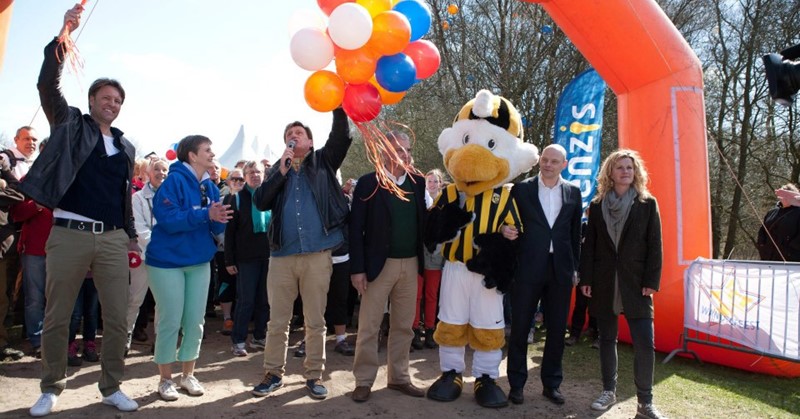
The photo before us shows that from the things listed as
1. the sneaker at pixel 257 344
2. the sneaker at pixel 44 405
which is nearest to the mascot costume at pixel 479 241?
the sneaker at pixel 257 344

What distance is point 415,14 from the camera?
12.8ft

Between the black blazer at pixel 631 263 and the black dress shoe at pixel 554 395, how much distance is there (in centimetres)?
70

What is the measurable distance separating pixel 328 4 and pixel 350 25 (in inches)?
14.6

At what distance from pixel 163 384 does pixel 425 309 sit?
3000 mm

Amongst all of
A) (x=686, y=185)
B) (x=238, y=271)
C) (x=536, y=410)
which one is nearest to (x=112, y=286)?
(x=238, y=271)

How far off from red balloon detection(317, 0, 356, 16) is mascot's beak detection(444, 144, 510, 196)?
1355 millimetres

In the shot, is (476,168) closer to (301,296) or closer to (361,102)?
(361,102)

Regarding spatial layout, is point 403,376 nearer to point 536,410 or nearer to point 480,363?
point 480,363

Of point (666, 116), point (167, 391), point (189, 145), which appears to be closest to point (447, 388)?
point (167, 391)

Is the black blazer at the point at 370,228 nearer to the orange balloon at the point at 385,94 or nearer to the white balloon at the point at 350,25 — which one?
the orange balloon at the point at 385,94

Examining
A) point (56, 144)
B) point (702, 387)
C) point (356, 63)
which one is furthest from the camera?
point (702, 387)

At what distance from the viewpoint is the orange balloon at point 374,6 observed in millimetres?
3807

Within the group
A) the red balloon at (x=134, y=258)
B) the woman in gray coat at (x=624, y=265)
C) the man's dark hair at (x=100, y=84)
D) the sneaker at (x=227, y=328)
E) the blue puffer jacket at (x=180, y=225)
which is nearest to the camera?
the man's dark hair at (x=100, y=84)

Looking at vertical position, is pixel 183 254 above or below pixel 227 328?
above
